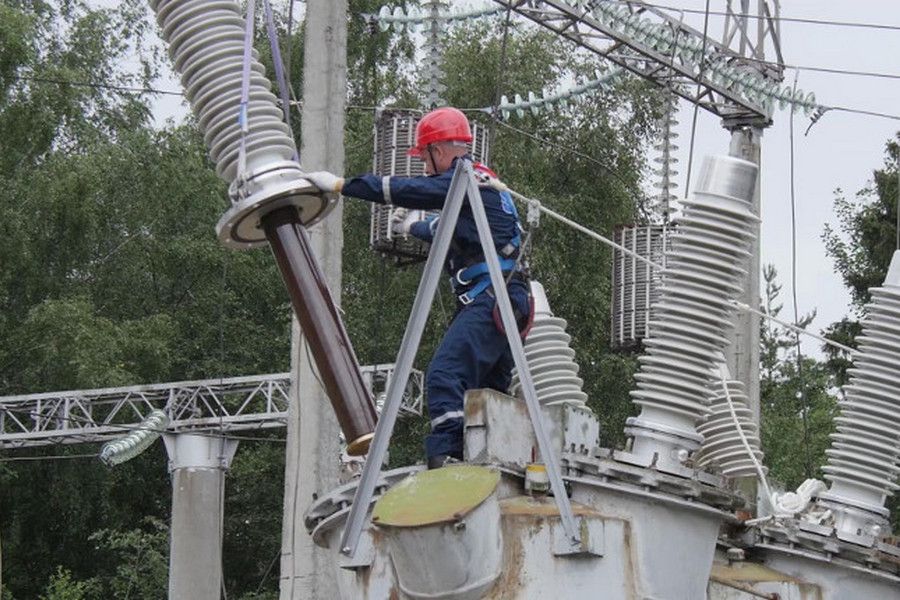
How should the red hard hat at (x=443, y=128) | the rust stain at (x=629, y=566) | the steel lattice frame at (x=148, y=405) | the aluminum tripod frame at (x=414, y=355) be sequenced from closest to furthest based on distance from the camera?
the aluminum tripod frame at (x=414, y=355), the rust stain at (x=629, y=566), the red hard hat at (x=443, y=128), the steel lattice frame at (x=148, y=405)

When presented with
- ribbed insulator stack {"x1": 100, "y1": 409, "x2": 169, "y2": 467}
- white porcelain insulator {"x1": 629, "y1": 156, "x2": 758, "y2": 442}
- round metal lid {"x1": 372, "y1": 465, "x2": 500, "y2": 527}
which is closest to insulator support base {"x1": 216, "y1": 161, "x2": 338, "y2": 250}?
round metal lid {"x1": 372, "y1": 465, "x2": 500, "y2": 527}

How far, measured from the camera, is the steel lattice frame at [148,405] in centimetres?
3041

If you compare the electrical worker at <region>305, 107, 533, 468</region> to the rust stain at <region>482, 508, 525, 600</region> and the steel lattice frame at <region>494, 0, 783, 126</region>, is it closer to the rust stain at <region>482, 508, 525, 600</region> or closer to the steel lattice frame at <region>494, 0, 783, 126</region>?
the rust stain at <region>482, 508, 525, 600</region>

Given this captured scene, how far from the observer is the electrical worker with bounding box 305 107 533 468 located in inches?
346

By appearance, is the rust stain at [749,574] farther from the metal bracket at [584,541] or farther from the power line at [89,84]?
the power line at [89,84]

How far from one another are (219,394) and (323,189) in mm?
23119

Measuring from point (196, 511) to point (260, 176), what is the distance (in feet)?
76.0

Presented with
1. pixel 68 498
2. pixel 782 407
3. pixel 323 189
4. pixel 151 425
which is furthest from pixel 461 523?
→ pixel 782 407

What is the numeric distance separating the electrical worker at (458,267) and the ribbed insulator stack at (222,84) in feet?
0.98

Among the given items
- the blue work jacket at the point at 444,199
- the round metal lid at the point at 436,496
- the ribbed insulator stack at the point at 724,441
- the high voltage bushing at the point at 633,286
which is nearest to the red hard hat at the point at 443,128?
the blue work jacket at the point at 444,199

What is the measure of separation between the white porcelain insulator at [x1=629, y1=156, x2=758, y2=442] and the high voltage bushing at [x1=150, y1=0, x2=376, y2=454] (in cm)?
118

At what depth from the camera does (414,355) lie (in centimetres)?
811

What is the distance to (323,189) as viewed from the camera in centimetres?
873

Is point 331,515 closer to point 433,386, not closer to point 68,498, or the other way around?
point 433,386
